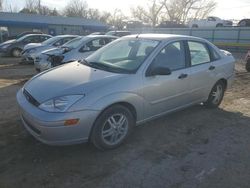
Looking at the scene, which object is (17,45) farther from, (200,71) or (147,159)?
(147,159)

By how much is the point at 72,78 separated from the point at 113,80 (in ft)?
2.00

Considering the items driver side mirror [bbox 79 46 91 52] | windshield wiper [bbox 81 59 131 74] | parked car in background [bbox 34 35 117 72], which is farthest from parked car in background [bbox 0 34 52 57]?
windshield wiper [bbox 81 59 131 74]

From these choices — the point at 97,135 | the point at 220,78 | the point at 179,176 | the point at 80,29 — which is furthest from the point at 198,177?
the point at 80,29

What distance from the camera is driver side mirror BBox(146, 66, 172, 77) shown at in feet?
14.2

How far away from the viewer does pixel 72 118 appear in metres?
Result: 3.55

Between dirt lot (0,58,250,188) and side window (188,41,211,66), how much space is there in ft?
3.72

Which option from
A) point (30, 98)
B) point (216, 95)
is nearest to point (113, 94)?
point (30, 98)

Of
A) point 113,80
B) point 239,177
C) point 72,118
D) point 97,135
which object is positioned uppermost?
point 113,80

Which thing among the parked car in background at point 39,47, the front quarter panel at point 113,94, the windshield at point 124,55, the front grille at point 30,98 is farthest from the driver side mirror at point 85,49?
the front quarter panel at point 113,94

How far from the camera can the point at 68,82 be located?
13.0 feet

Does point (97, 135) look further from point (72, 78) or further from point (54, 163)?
point (72, 78)

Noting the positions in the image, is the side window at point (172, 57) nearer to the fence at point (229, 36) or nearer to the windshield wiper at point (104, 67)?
the windshield wiper at point (104, 67)

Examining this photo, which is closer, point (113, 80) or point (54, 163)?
point (54, 163)

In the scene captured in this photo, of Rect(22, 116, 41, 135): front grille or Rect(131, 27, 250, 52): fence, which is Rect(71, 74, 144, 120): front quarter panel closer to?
Rect(22, 116, 41, 135): front grille
